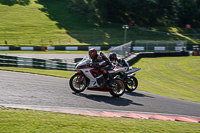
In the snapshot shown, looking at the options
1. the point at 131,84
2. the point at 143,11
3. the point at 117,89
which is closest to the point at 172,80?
the point at 131,84

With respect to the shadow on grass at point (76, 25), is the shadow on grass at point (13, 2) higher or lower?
higher

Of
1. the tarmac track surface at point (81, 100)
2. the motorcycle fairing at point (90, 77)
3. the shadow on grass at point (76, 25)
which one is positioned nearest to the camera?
the tarmac track surface at point (81, 100)

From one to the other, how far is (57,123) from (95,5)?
175ft

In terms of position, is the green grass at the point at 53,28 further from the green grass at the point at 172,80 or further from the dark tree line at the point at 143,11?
the green grass at the point at 172,80

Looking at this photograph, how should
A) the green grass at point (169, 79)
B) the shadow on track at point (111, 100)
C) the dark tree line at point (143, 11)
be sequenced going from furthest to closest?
the dark tree line at point (143, 11)
the green grass at point (169, 79)
the shadow on track at point (111, 100)

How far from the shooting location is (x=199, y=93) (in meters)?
15.4

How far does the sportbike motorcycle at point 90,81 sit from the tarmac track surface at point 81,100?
0.29m

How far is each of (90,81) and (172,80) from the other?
9.92 m

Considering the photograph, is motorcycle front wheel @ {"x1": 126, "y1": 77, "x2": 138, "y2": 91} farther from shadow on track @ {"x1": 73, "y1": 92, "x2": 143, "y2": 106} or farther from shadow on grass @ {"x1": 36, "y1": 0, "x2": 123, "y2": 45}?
shadow on grass @ {"x1": 36, "y1": 0, "x2": 123, "y2": 45}

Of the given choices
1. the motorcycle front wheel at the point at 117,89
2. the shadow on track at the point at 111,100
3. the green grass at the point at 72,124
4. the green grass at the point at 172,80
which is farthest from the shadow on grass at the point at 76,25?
the green grass at the point at 72,124

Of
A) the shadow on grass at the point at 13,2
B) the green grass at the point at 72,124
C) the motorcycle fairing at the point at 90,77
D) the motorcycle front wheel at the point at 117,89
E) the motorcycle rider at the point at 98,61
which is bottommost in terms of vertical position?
the green grass at the point at 72,124

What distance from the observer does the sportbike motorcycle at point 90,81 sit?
11.3 meters

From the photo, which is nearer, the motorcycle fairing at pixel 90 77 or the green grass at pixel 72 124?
the green grass at pixel 72 124

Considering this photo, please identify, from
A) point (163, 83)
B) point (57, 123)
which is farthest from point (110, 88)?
point (163, 83)
